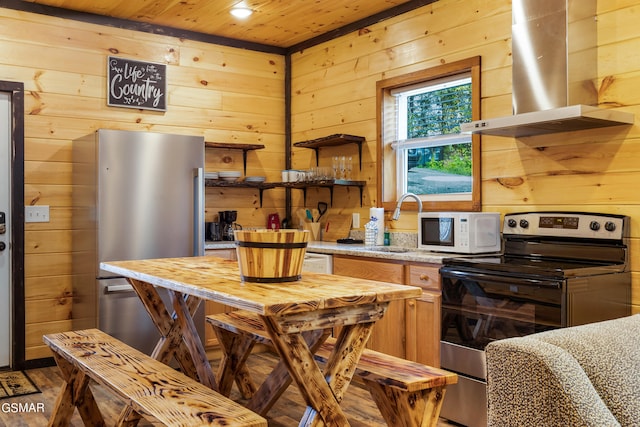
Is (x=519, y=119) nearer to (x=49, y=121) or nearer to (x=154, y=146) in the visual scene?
(x=154, y=146)

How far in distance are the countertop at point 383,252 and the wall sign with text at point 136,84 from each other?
1213 millimetres

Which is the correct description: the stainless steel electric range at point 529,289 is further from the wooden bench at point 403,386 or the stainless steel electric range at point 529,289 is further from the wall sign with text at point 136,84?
the wall sign with text at point 136,84

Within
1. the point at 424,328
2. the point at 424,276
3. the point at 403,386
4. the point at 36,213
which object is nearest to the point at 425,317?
the point at 424,328

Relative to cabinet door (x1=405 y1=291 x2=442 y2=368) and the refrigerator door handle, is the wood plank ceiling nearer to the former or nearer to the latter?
the refrigerator door handle

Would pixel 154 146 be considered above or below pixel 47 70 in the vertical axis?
below

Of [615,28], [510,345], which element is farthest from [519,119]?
[510,345]

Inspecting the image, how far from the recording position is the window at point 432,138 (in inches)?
155

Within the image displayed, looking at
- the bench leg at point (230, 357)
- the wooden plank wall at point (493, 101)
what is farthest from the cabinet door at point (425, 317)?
the bench leg at point (230, 357)

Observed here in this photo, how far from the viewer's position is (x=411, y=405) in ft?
7.69

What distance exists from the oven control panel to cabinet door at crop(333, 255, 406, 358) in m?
0.69

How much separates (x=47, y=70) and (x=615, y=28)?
144 inches

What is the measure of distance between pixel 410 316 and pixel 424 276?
0.26m

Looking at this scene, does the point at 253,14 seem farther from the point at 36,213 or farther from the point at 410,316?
the point at 410,316

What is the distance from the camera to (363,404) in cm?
357
